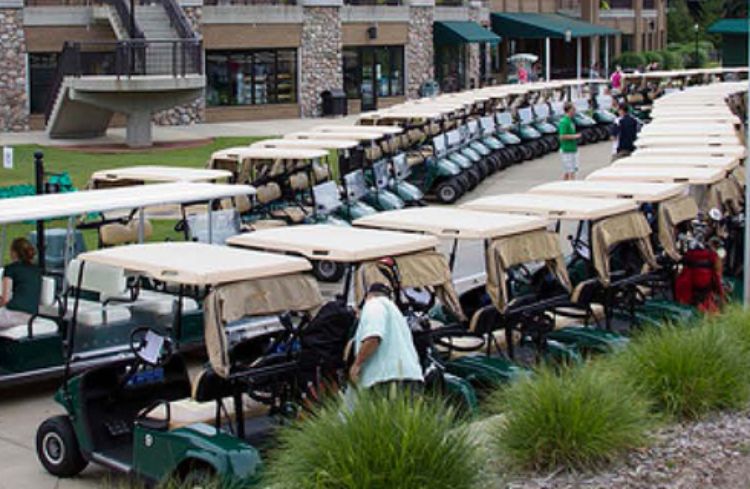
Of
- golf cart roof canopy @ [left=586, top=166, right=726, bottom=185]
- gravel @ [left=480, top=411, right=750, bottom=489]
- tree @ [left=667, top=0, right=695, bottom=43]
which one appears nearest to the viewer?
gravel @ [left=480, top=411, right=750, bottom=489]

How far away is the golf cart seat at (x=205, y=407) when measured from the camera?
28.7 feet

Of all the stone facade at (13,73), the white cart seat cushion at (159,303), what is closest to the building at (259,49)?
the stone facade at (13,73)

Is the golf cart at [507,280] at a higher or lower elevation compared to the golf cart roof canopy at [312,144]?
lower

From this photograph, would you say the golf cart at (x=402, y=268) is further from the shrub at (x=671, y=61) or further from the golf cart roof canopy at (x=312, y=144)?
the shrub at (x=671, y=61)

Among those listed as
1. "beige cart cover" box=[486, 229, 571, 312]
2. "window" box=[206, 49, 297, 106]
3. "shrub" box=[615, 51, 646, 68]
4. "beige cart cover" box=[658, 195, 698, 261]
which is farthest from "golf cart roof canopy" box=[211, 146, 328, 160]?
"shrub" box=[615, 51, 646, 68]

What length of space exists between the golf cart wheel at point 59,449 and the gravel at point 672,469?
3.30m

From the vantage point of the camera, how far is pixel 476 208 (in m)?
12.6

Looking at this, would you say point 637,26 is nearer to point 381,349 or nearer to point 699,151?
point 699,151

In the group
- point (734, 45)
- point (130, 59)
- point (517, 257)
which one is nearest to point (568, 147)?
Answer: point (130, 59)

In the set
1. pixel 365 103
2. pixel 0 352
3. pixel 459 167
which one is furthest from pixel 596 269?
pixel 365 103

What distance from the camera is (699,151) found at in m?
17.5

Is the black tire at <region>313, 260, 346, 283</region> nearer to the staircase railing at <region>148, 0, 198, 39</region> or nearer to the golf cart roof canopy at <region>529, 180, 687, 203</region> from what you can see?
the golf cart roof canopy at <region>529, 180, 687, 203</region>

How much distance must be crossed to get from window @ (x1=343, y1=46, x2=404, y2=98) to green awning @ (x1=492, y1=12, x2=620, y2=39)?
11634 millimetres

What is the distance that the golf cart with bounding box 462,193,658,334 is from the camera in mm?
12039
